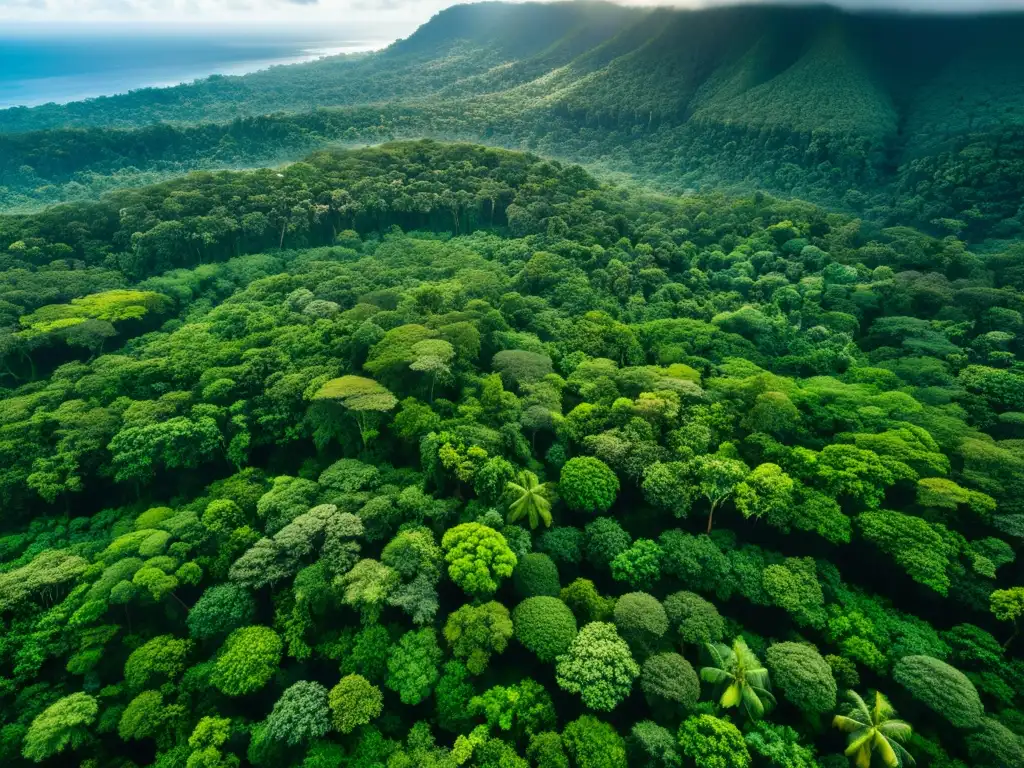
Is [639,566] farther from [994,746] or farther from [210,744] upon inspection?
[210,744]

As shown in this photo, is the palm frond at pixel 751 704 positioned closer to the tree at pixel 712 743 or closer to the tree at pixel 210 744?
the tree at pixel 712 743

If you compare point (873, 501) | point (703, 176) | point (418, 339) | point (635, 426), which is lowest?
point (703, 176)

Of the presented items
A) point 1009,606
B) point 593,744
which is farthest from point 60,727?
point 1009,606

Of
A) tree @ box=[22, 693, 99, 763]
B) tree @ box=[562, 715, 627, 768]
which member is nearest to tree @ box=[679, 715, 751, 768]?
tree @ box=[562, 715, 627, 768]

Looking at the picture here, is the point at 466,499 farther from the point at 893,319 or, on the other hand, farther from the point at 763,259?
the point at 763,259

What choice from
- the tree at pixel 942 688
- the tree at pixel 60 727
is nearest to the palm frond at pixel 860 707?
the tree at pixel 942 688

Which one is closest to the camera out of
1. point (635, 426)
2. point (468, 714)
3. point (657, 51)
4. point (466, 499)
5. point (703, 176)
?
point (468, 714)

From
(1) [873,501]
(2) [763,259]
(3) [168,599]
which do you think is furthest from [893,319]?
(3) [168,599]
